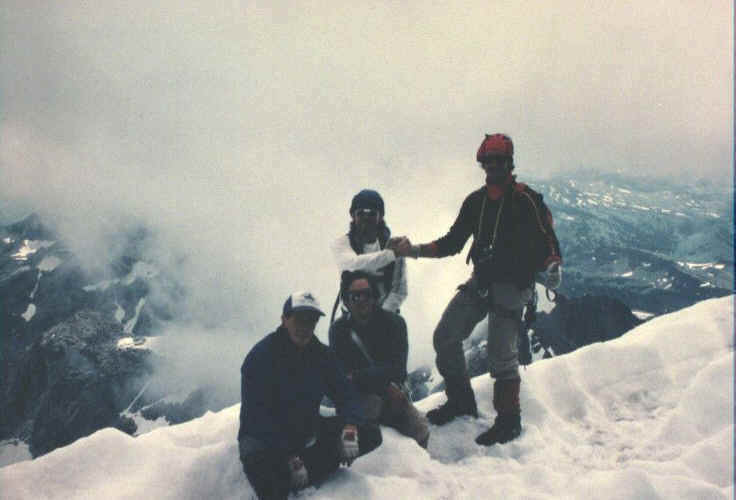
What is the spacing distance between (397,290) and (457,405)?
2.23 m

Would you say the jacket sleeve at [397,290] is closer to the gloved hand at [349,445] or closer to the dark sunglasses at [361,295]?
the dark sunglasses at [361,295]

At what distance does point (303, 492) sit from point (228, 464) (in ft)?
3.88

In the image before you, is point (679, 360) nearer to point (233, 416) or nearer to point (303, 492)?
point (303, 492)

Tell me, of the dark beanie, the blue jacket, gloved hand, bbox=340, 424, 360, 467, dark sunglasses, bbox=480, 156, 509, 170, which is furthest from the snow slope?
dark sunglasses, bbox=480, 156, 509, 170

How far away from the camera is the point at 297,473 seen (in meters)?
5.31

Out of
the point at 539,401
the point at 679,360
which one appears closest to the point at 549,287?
the point at 539,401

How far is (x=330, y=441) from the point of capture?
5703 millimetres

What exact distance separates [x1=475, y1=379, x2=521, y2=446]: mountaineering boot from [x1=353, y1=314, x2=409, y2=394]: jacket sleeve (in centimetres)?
152

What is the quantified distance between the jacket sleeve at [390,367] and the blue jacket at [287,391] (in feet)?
1.91

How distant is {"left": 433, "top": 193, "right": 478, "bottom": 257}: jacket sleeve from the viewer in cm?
748

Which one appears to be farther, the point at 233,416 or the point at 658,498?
the point at 233,416

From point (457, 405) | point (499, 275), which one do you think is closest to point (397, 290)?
point (499, 275)

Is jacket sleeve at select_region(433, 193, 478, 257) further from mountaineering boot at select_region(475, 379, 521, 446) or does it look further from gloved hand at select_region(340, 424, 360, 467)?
gloved hand at select_region(340, 424, 360, 467)

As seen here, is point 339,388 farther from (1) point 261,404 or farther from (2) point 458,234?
(2) point 458,234
